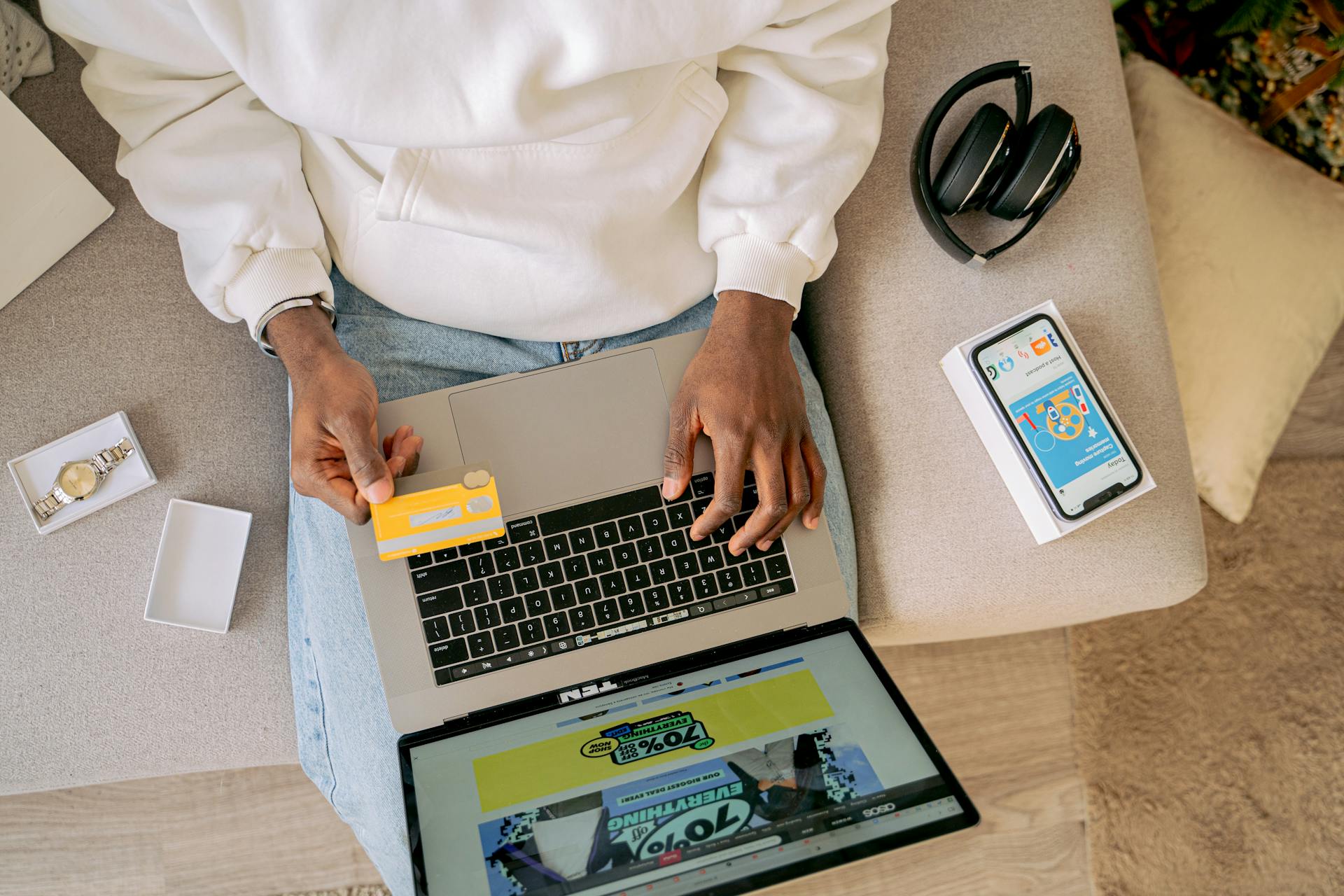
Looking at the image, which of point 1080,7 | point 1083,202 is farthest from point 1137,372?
point 1080,7

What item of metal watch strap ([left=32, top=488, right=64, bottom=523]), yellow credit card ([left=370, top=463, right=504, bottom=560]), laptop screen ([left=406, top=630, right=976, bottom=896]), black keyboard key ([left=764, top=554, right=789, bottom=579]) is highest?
metal watch strap ([left=32, top=488, right=64, bottom=523])

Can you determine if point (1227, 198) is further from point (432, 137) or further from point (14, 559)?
point (14, 559)

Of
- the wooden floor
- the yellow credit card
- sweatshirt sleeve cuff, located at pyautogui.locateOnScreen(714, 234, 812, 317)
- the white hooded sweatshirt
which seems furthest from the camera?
the wooden floor

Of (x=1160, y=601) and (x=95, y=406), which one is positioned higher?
(x=95, y=406)

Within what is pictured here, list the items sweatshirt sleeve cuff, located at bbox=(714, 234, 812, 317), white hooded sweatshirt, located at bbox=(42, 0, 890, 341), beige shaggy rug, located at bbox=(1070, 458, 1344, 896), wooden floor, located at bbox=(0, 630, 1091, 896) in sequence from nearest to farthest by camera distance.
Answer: white hooded sweatshirt, located at bbox=(42, 0, 890, 341)
sweatshirt sleeve cuff, located at bbox=(714, 234, 812, 317)
wooden floor, located at bbox=(0, 630, 1091, 896)
beige shaggy rug, located at bbox=(1070, 458, 1344, 896)

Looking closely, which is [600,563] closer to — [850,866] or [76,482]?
[76,482]

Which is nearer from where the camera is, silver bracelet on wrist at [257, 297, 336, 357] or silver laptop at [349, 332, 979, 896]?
silver laptop at [349, 332, 979, 896]

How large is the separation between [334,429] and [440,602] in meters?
0.20

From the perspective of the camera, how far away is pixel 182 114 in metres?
0.79

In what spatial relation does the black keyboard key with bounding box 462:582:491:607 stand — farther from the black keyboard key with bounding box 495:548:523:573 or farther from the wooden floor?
the wooden floor

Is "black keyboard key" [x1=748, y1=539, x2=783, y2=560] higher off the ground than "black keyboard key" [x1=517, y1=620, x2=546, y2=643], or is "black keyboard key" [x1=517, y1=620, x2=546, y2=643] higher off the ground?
"black keyboard key" [x1=748, y1=539, x2=783, y2=560]

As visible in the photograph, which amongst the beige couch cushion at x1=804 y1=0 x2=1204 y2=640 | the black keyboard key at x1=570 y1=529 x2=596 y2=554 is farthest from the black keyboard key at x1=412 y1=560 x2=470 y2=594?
the beige couch cushion at x1=804 y1=0 x2=1204 y2=640

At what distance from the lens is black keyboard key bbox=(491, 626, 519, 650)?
78 cm

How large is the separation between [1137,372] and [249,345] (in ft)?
3.38
